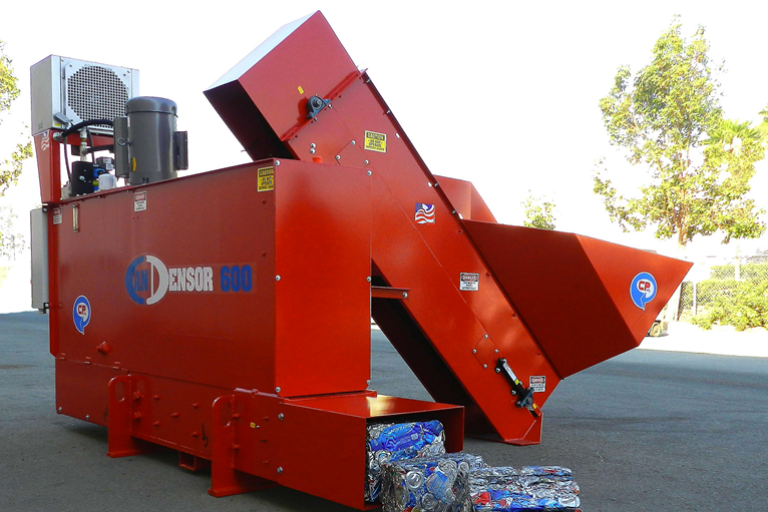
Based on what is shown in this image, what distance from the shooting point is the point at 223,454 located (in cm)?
400

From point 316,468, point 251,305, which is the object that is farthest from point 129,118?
point 316,468

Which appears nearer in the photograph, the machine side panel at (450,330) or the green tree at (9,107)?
the machine side panel at (450,330)

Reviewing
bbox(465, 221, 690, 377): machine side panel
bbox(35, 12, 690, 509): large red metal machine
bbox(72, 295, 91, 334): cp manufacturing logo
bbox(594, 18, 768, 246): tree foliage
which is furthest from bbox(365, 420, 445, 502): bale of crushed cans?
bbox(594, 18, 768, 246): tree foliage

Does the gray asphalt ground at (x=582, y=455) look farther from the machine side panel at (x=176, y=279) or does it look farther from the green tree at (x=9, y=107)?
the green tree at (x=9, y=107)

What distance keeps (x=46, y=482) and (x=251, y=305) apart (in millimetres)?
1710

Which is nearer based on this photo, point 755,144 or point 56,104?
point 56,104

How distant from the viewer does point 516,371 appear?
5418mm

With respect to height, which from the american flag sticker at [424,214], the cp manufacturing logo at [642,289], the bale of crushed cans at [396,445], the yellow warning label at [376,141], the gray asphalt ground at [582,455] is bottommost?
the gray asphalt ground at [582,455]

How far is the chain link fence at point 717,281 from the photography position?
1959 centimetres

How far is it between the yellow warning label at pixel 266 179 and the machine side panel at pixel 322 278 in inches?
1.1

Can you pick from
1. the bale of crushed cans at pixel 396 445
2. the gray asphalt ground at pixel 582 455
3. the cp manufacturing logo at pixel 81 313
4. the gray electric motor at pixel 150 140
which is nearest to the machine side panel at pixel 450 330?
the gray asphalt ground at pixel 582 455

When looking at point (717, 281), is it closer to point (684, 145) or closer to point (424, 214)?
point (684, 145)

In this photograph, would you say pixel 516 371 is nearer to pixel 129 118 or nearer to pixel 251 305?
pixel 251 305

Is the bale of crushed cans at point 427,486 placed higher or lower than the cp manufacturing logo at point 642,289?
lower
